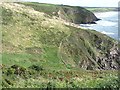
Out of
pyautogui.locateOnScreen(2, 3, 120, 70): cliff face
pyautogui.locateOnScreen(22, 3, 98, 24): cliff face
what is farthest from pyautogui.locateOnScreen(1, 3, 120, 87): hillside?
pyautogui.locateOnScreen(22, 3, 98, 24): cliff face

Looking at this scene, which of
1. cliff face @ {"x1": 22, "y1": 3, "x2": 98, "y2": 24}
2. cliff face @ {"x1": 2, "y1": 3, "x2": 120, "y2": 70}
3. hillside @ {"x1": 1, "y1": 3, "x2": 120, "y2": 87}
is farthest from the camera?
cliff face @ {"x1": 22, "y1": 3, "x2": 98, "y2": 24}

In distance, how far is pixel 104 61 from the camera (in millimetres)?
66062

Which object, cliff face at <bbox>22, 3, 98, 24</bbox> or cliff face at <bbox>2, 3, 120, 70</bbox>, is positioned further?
cliff face at <bbox>22, 3, 98, 24</bbox>

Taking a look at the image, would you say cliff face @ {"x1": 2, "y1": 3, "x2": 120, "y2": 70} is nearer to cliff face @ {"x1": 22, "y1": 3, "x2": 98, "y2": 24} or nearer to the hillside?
the hillside

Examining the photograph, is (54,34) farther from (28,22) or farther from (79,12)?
(79,12)

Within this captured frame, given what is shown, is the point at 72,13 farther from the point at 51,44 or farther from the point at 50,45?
the point at 50,45

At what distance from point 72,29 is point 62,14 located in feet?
126

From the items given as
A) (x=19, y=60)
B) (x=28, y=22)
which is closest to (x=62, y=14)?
(x=28, y=22)

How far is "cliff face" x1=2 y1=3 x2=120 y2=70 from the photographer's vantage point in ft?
157

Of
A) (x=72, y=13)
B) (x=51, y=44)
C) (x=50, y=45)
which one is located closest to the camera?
(x=50, y=45)

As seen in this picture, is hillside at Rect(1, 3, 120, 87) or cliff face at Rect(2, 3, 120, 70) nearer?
hillside at Rect(1, 3, 120, 87)

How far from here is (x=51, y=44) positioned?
56125 millimetres

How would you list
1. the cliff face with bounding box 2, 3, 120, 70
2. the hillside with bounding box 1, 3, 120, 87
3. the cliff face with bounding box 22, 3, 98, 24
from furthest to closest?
the cliff face with bounding box 22, 3, 98, 24
the cliff face with bounding box 2, 3, 120, 70
the hillside with bounding box 1, 3, 120, 87

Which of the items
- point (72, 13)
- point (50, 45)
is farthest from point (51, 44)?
point (72, 13)
